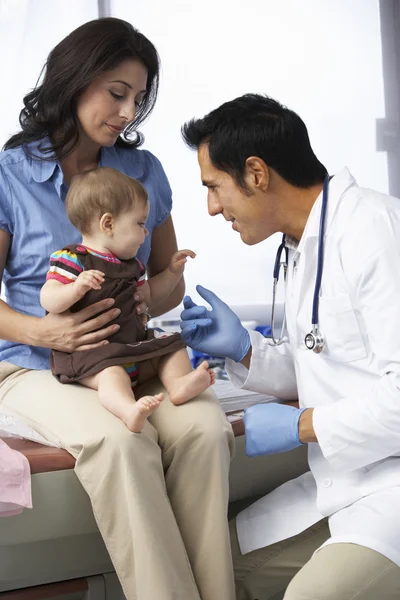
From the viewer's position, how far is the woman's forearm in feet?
5.89

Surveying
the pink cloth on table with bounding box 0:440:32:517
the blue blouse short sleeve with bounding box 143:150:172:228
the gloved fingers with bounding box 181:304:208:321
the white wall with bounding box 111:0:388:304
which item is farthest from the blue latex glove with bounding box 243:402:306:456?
the white wall with bounding box 111:0:388:304

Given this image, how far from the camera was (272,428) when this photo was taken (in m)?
1.60

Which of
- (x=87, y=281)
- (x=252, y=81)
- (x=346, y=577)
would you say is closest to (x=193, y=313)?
(x=87, y=281)

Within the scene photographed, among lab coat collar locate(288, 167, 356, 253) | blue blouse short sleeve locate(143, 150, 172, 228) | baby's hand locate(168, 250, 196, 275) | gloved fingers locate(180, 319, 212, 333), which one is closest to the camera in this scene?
lab coat collar locate(288, 167, 356, 253)

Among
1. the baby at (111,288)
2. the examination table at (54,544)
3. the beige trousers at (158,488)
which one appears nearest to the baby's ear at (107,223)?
the baby at (111,288)

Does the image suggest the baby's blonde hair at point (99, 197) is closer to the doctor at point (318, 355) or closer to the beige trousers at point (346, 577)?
the doctor at point (318, 355)

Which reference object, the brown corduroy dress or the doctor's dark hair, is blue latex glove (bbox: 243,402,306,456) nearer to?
the brown corduroy dress

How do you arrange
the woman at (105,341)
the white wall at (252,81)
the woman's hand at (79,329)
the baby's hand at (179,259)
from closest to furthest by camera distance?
the woman at (105,341) → the woman's hand at (79,329) → the baby's hand at (179,259) → the white wall at (252,81)

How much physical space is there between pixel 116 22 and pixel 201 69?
6.77 feet

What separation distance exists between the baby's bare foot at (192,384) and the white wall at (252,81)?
7.61 ft

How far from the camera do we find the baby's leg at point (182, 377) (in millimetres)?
1669

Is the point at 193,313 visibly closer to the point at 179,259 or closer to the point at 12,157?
the point at 179,259

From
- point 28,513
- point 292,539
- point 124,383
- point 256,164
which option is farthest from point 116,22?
point 292,539

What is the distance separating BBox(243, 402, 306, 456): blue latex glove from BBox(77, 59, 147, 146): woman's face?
821mm
